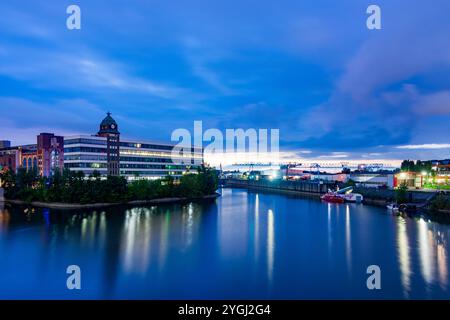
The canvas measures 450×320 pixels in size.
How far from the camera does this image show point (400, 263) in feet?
50.4

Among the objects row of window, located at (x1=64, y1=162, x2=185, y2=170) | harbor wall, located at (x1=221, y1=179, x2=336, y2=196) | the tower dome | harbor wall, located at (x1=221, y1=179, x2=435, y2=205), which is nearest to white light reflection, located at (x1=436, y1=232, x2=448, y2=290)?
harbor wall, located at (x1=221, y1=179, x2=435, y2=205)

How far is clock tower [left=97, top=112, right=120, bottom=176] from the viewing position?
48281 mm

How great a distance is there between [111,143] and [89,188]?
14.8 metres

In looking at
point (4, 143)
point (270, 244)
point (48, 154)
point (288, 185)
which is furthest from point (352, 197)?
point (4, 143)

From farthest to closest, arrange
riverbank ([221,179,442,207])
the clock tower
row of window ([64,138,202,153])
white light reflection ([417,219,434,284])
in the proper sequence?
the clock tower, row of window ([64,138,202,153]), riverbank ([221,179,442,207]), white light reflection ([417,219,434,284])

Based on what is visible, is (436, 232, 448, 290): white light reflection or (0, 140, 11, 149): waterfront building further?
(0, 140, 11, 149): waterfront building

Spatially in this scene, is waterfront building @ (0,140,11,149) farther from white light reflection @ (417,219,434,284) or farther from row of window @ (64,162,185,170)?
white light reflection @ (417,219,434,284)

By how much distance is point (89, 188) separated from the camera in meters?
35.2

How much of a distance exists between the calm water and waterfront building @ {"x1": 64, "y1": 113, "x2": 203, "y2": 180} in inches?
774

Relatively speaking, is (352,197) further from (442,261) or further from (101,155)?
(101,155)

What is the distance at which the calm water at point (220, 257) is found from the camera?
12336 mm

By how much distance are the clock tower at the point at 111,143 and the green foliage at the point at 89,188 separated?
7223 mm

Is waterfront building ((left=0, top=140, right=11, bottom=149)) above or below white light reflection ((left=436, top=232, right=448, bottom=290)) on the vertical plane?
above
